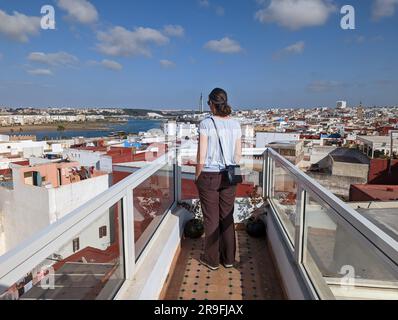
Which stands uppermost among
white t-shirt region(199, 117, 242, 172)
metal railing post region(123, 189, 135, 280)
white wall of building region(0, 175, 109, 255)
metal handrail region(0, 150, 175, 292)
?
white t-shirt region(199, 117, 242, 172)

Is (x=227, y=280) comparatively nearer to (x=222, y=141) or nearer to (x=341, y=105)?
(x=222, y=141)

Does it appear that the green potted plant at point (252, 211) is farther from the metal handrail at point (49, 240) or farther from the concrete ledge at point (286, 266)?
the metal handrail at point (49, 240)

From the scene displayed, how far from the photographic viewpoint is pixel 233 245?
2.64 metres

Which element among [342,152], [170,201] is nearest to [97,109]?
[342,152]

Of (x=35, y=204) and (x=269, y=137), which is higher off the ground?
(x=269, y=137)

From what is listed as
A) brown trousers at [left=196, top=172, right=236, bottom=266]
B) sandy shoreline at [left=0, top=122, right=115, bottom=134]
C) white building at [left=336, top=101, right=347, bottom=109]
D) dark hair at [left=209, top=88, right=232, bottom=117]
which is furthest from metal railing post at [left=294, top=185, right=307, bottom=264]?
sandy shoreline at [left=0, top=122, right=115, bottom=134]

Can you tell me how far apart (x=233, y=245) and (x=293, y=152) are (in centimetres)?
2058

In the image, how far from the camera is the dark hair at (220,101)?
2328 mm

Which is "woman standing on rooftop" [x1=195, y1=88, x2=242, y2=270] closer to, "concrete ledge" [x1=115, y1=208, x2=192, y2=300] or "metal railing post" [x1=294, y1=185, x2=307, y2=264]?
"concrete ledge" [x1=115, y1=208, x2=192, y2=300]

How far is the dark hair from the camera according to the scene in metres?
2.33

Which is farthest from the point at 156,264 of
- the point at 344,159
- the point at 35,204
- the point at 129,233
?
the point at 344,159

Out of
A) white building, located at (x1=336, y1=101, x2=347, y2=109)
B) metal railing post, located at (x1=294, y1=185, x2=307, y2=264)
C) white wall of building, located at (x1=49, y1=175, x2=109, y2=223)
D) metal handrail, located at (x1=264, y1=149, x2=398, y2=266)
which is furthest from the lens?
white building, located at (x1=336, y1=101, x2=347, y2=109)

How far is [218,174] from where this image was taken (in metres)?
2.44

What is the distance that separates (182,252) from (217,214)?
78cm
